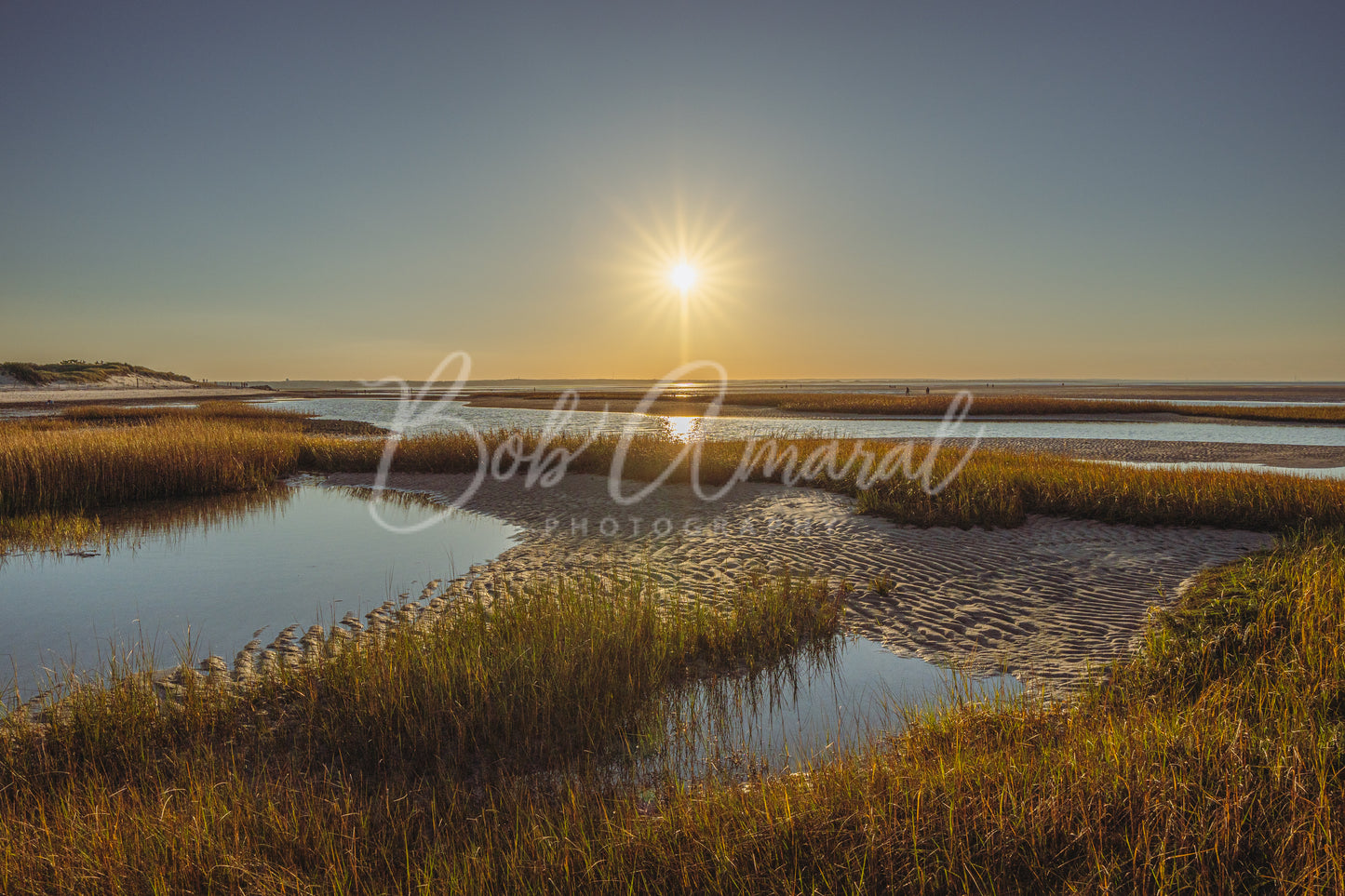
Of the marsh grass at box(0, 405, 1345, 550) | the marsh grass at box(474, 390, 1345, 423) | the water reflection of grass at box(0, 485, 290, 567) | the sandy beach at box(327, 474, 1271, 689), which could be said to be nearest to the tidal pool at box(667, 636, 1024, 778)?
the sandy beach at box(327, 474, 1271, 689)

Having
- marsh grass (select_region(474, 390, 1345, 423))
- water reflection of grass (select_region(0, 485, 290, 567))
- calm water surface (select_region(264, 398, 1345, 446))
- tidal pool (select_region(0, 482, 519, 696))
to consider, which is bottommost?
tidal pool (select_region(0, 482, 519, 696))

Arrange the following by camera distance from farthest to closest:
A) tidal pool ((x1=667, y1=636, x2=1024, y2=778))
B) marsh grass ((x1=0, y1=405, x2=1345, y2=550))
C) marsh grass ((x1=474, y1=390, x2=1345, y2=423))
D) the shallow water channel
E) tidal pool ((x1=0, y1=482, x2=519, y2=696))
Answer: marsh grass ((x1=474, y1=390, x2=1345, y2=423)), marsh grass ((x1=0, y1=405, x2=1345, y2=550)), tidal pool ((x1=0, y1=482, x2=519, y2=696)), the shallow water channel, tidal pool ((x1=667, y1=636, x2=1024, y2=778))

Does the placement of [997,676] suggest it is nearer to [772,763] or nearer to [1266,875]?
[772,763]

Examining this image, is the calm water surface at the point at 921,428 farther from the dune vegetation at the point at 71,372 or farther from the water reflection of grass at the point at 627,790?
the dune vegetation at the point at 71,372

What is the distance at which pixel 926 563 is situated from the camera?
10430 mm

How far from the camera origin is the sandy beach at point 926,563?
735cm

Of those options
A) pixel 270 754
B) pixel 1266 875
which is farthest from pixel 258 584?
pixel 1266 875

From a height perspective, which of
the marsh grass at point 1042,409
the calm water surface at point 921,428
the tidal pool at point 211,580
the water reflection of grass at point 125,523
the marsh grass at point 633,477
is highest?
the marsh grass at point 1042,409

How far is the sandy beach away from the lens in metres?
7.35

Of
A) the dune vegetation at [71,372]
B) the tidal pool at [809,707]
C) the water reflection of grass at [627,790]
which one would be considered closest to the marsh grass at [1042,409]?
the tidal pool at [809,707]

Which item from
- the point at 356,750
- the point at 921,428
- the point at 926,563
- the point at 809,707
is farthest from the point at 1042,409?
the point at 356,750

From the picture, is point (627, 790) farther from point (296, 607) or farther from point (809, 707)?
point (296, 607)

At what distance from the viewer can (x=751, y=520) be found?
14117 millimetres

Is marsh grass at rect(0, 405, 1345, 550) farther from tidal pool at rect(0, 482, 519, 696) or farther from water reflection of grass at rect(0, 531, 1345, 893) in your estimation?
water reflection of grass at rect(0, 531, 1345, 893)
